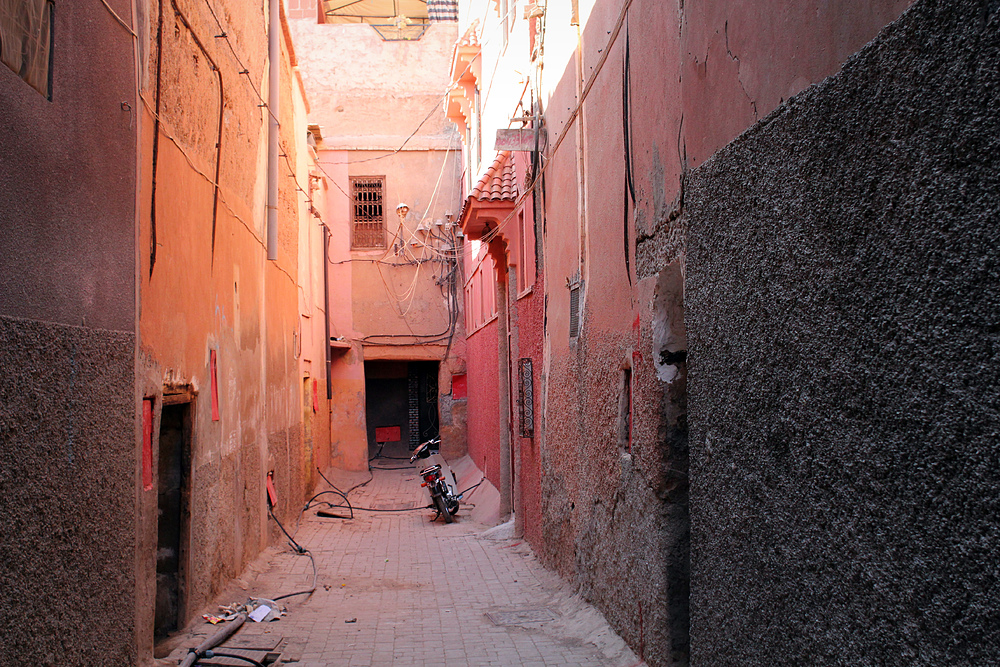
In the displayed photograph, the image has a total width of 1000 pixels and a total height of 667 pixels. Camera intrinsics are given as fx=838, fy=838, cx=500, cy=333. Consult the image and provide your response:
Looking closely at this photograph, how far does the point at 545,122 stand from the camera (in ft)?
29.1

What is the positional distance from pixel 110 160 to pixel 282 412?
25.4ft

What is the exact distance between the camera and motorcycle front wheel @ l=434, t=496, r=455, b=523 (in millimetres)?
13078

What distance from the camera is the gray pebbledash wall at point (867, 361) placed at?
71.6 inches

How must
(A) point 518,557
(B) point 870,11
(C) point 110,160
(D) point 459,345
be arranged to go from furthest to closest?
(D) point 459,345 → (A) point 518,557 → (C) point 110,160 → (B) point 870,11

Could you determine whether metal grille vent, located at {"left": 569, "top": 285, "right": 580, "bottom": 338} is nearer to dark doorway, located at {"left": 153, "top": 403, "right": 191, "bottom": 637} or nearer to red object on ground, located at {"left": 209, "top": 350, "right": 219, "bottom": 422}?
red object on ground, located at {"left": 209, "top": 350, "right": 219, "bottom": 422}

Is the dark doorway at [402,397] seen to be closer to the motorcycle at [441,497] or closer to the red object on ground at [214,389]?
the motorcycle at [441,497]

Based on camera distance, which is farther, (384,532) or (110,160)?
(384,532)

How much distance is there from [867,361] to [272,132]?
967cm

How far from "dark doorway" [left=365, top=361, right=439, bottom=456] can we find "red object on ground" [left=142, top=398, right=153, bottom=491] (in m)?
19.5

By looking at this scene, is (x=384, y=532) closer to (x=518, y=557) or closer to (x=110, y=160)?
(x=518, y=557)

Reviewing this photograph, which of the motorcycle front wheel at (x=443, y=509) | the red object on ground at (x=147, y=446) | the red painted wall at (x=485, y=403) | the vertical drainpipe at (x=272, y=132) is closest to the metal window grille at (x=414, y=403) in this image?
the red painted wall at (x=485, y=403)

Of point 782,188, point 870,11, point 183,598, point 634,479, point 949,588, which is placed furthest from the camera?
point 183,598

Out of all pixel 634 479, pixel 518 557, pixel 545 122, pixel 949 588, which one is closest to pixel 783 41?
pixel 949 588

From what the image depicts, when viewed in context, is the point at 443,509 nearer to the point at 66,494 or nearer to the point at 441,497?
the point at 441,497
